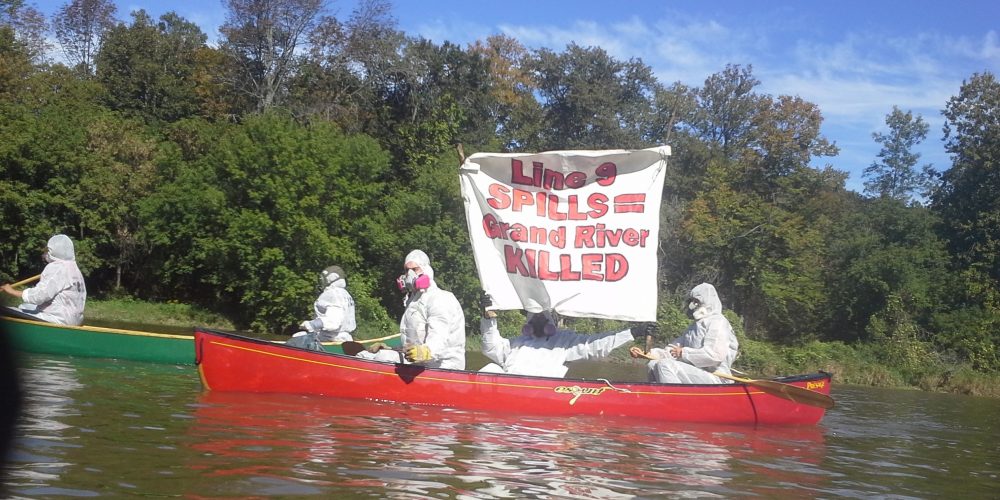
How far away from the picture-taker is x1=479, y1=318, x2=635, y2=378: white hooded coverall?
13.3m

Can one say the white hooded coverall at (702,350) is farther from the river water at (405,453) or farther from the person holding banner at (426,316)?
the person holding banner at (426,316)

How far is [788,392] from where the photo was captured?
44.9 feet

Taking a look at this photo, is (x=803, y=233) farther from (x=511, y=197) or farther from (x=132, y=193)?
(x=511, y=197)

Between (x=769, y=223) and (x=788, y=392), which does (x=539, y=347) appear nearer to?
(x=788, y=392)

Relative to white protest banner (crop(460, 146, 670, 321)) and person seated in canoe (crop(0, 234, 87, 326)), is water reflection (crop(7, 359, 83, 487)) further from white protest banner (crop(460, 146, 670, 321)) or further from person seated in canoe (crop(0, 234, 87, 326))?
white protest banner (crop(460, 146, 670, 321))

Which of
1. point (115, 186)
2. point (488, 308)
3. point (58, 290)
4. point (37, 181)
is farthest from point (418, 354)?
point (37, 181)

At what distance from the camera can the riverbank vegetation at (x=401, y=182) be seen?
35.4 metres

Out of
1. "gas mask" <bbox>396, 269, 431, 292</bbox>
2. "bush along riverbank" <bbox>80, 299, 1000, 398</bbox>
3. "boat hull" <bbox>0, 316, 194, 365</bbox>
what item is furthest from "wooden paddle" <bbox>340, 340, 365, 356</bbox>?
"bush along riverbank" <bbox>80, 299, 1000, 398</bbox>

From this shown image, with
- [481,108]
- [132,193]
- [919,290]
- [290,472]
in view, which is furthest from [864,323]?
[290,472]

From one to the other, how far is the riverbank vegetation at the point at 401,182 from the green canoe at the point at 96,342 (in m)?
16.9

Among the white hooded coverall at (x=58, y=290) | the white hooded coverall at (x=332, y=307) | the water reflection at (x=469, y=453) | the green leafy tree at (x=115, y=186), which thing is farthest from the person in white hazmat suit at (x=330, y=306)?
the green leafy tree at (x=115, y=186)

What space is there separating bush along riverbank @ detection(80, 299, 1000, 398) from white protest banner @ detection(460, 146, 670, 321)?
1793 cm

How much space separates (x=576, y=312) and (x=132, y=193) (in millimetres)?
30195

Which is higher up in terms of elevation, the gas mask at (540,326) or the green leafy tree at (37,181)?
the green leafy tree at (37,181)
